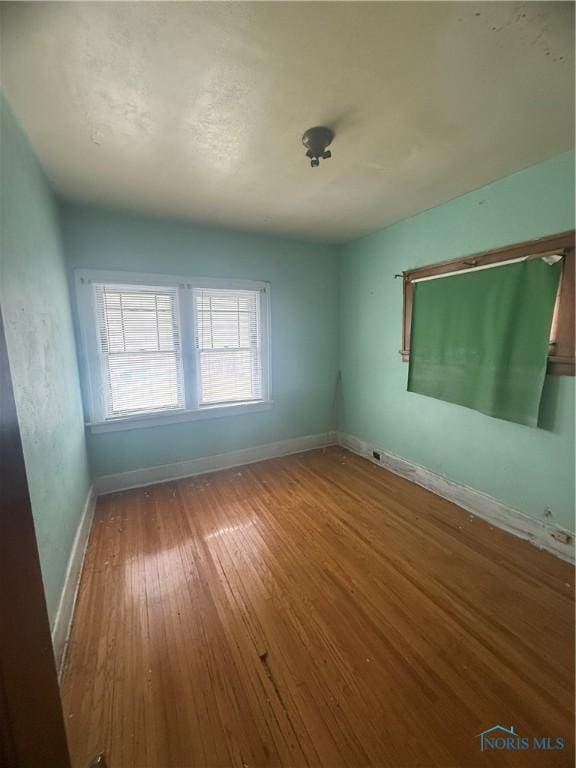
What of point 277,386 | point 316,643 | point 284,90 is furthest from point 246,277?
point 316,643

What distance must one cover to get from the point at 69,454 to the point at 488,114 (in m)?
3.11

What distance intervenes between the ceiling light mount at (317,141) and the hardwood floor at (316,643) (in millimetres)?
2406

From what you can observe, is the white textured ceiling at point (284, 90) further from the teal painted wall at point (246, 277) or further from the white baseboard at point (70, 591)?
the white baseboard at point (70, 591)

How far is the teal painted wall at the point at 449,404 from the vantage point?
76.0 inches

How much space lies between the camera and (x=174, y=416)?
3041 millimetres

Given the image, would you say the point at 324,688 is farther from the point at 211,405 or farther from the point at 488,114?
the point at 488,114

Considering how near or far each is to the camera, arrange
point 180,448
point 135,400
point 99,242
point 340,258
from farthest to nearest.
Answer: point 340,258 < point 180,448 < point 135,400 < point 99,242

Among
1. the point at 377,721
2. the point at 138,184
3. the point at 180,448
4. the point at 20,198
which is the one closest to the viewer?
the point at 377,721

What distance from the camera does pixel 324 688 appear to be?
1226 mm

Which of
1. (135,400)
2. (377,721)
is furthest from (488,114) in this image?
(135,400)

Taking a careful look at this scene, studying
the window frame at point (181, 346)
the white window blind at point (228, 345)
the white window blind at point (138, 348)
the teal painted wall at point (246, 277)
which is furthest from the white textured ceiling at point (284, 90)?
the white window blind at point (228, 345)

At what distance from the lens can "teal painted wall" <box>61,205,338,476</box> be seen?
8.66 ft

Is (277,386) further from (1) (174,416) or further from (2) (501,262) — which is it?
(2) (501,262)

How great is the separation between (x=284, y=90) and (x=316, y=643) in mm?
2551
